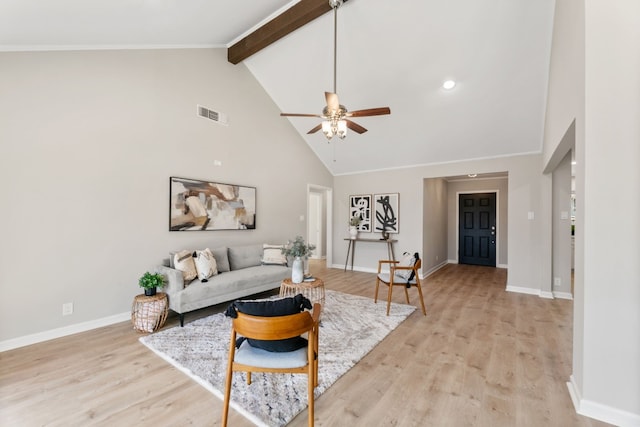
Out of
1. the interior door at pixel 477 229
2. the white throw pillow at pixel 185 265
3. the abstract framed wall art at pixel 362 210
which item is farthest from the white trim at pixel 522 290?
the white throw pillow at pixel 185 265

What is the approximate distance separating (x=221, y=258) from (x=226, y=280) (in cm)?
59

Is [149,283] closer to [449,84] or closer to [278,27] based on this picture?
[278,27]

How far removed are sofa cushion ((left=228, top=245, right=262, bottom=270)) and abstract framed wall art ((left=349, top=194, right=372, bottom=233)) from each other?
2755 millimetres

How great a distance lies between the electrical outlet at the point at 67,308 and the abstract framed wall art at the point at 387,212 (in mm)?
5250

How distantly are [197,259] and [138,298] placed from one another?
2.47ft

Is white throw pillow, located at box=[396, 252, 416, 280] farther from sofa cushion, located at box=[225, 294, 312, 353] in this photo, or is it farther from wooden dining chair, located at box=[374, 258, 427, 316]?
sofa cushion, located at box=[225, 294, 312, 353]

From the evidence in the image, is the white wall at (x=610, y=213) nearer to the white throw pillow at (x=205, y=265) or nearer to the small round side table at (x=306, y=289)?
the small round side table at (x=306, y=289)

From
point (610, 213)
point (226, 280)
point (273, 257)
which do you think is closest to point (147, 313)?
point (226, 280)

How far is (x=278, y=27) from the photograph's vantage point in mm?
3619

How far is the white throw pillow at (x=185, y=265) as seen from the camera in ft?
11.0

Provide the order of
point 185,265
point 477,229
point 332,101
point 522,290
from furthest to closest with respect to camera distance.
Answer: point 477,229 → point 522,290 → point 185,265 → point 332,101

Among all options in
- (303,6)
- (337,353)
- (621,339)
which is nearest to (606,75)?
(621,339)

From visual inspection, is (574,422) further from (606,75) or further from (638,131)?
(606,75)

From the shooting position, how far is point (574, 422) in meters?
1.69
